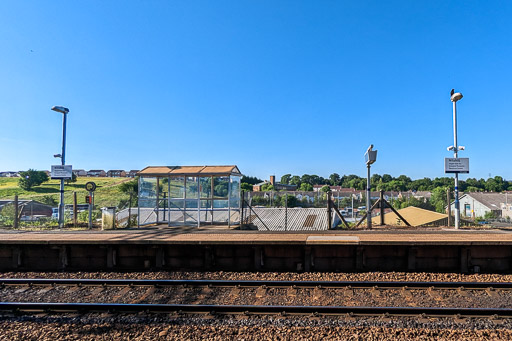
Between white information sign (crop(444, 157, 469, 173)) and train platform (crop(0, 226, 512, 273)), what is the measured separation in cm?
415

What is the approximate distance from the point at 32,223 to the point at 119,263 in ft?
35.3

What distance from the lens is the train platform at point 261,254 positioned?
839 cm

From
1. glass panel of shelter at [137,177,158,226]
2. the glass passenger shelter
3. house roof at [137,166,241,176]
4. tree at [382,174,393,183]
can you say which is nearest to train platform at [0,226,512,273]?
the glass passenger shelter

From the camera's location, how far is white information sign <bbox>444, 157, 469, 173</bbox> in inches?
482

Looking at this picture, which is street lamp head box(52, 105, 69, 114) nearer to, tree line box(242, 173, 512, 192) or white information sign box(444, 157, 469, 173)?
white information sign box(444, 157, 469, 173)

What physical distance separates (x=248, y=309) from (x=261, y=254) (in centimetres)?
273

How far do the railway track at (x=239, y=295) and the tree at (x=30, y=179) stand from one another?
8937 cm

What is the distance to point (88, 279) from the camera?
25.8ft

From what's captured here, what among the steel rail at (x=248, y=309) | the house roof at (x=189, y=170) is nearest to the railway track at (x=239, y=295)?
the steel rail at (x=248, y=309)

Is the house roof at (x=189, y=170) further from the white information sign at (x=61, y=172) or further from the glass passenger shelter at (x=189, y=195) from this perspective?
the white information sign at (x=61, y=172)

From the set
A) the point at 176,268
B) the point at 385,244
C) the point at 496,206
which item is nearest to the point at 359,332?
the point at 385,244

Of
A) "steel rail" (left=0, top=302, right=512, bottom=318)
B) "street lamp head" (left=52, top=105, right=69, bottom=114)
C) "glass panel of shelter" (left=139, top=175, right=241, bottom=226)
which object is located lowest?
"steel rail" (left=0, top=302, right=512, bottom=318)

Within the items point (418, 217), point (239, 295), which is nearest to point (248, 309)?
point (239, 295)

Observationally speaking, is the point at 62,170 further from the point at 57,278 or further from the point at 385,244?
the point at 385,244
